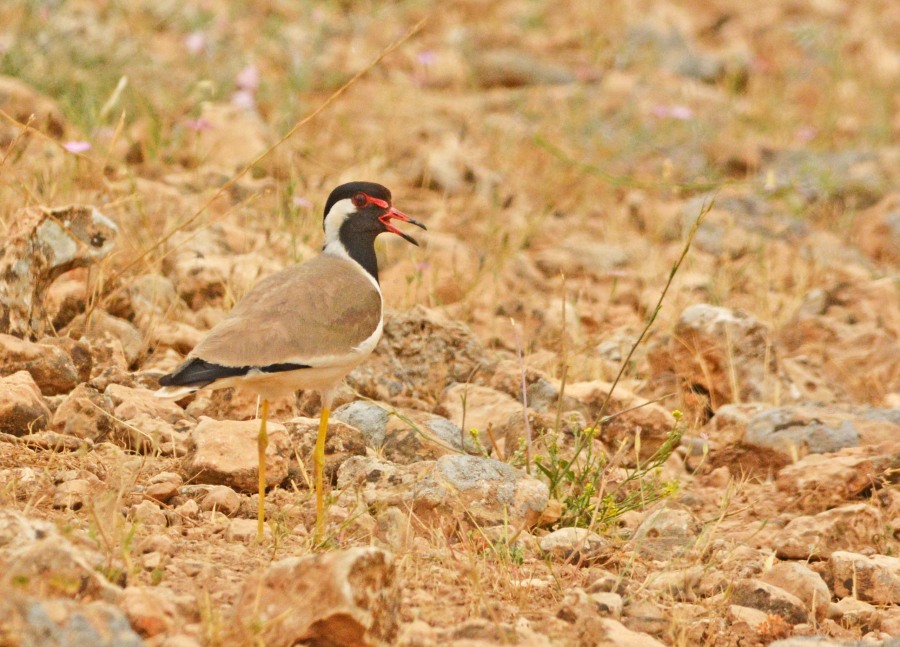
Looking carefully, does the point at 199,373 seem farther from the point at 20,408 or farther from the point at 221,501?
the point at 20,408

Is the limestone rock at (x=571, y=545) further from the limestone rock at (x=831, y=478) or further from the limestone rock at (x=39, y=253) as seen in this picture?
the limestone rock at (x=39, y=253)

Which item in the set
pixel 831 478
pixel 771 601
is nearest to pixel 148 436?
pixel 771 601

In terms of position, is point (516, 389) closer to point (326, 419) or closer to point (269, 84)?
point (326, 419)

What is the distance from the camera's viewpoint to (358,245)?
4973 millimetres

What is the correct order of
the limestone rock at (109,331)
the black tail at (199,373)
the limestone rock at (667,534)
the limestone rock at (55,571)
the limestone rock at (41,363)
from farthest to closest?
the limestone rock at (109,331)
the limestone rock at (41,363)
the limestone rock at (667,534)
the black tail at (199,373)
the limestone rock at (55,571)

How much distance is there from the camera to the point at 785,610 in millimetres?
3891

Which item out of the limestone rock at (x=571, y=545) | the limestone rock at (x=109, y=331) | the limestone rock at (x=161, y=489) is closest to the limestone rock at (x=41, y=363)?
the limestone rock at (x=109, y=331)

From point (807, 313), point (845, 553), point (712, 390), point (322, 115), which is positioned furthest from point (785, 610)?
point (322, 115)

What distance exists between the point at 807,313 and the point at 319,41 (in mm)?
4492

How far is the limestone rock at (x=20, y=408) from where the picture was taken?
4367 millimetres

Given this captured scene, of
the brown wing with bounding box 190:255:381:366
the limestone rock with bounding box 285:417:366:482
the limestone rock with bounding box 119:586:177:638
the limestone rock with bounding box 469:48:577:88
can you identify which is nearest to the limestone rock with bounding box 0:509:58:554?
the limestone rock with bounding box 119:586:177:638

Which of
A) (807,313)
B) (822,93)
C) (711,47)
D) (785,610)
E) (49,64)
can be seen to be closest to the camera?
(785,610)

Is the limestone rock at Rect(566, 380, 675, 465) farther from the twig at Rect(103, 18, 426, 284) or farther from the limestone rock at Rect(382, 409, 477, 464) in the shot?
the twig at Rect(103, 18, 426, 284)

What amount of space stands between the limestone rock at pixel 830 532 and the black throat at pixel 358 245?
1755mm
